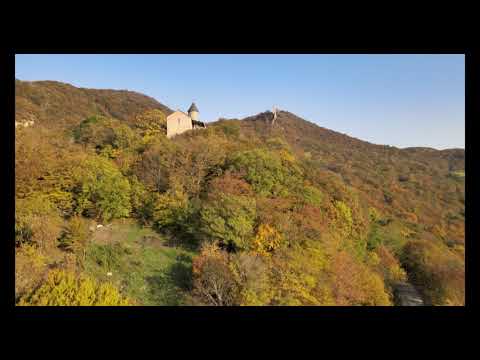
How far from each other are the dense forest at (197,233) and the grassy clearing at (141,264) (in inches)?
2.1

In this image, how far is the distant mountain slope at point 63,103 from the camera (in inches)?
1158

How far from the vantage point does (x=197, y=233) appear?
39.9 feet

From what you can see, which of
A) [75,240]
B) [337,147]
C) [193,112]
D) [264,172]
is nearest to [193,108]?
[193,112]

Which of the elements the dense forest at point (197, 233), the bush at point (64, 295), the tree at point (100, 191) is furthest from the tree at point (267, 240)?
the tree at point (100, 191)

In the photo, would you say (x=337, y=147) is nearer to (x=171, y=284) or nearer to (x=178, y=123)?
(x=178, y=123)

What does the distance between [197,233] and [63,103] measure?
127 feet

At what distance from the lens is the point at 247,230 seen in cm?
1116

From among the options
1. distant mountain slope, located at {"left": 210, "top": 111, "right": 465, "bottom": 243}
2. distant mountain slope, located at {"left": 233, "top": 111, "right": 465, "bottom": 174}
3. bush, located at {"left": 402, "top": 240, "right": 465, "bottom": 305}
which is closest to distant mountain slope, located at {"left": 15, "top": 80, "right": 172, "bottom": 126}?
distant mountain slope, located at {"left": 210, "top": 111, "right": 465, "bottom": 243}

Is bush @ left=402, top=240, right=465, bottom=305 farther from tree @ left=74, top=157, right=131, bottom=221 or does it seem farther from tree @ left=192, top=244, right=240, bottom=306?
tree @ left=74, top=157, right=131, bottom=221

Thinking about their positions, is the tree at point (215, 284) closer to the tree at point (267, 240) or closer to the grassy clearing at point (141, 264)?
the grassy clearing at point (141, 264)

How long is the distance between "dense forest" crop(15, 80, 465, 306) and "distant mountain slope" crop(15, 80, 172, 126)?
1362 centimetres

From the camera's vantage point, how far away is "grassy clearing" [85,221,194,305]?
903 centimetres
